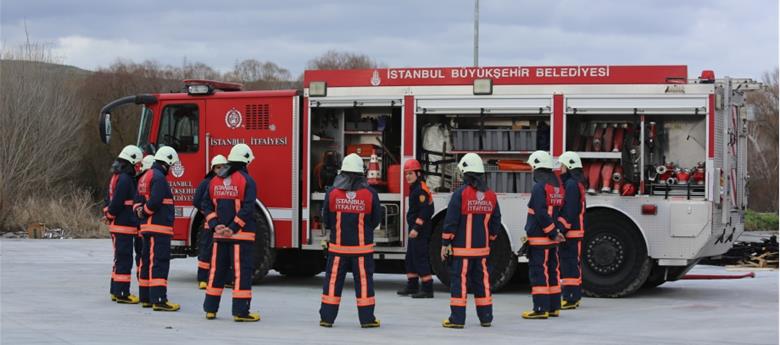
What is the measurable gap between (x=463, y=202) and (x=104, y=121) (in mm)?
5952

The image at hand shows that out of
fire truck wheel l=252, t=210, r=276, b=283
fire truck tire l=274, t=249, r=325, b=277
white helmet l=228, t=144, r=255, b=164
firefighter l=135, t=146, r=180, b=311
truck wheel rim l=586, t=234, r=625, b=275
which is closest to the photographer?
white helmet l=228, t=144, r=255, b=164

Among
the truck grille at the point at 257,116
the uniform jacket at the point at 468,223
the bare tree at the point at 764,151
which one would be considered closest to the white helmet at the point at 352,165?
the uniform jacket at the point at 468,223

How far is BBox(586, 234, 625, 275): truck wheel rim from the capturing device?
527 inches

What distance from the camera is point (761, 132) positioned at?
57.7 metres

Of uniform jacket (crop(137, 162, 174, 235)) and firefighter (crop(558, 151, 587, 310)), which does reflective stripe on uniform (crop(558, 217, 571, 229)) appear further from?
uniform jacket (crop(137, 162, 174, 235))

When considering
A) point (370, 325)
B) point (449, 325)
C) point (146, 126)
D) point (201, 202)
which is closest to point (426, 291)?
point (449, 325)

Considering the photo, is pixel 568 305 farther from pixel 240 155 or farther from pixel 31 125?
pixel 31 125

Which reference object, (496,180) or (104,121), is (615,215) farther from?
(104,121)

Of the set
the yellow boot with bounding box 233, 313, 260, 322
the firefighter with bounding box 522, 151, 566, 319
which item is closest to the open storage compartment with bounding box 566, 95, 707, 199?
the firefighter with bounding box 522, 151, 566, 319

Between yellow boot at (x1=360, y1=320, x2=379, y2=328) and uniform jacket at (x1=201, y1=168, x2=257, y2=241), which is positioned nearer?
yellow boot at (x1=360, y1=320, x2=379, y2=328)

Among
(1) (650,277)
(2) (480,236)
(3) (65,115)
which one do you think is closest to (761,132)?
(3) (65,115)

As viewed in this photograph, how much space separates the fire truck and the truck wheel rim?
0.04 ft

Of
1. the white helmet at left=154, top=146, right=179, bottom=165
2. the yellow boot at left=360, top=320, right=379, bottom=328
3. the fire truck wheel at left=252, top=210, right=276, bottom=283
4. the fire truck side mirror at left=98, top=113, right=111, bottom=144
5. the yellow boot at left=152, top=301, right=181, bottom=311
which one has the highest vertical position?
the fire truck side mirror at left=98, top=113, right=111, bottom=144

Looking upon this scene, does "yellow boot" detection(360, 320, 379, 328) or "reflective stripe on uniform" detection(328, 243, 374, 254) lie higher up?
"reflective stripe on uniform" detection(328, 243, 374, 254)
